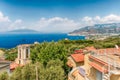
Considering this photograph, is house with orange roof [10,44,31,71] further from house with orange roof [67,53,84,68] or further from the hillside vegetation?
house with orange roof [67,53,84,68]

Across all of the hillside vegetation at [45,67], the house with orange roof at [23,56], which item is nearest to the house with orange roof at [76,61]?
the hillside vegetation at [45,67]

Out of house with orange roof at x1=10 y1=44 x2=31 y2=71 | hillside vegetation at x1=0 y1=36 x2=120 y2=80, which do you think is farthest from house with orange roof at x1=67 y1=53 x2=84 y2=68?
house with orange roof at x1=10 y1=44 x2=31 y2=71

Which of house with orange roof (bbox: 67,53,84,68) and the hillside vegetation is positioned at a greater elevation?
the hillside vegetation

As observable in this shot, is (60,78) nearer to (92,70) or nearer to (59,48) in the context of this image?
(92,70)

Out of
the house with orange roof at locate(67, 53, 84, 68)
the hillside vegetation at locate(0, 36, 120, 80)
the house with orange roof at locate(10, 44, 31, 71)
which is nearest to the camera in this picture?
the hillside vegetation at locate(0, 36, 120, 80)

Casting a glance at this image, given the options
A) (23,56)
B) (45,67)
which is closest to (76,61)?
(45,67)

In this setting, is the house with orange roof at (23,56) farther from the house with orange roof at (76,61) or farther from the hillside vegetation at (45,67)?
the house with orange roof at (76,61)

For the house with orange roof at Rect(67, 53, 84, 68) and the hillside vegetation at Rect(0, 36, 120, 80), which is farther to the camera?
the house with orange roof at Rect(67, 53, 84, 68)

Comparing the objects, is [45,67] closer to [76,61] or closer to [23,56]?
[76,61]

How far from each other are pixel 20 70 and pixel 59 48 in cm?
1372

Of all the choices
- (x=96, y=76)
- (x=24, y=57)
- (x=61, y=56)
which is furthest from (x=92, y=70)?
(x=24, y=57)

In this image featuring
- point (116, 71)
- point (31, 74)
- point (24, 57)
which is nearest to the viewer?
point (116, 71)

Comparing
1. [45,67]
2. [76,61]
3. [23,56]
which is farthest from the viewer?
[23,56]

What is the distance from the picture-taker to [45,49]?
32.9m
